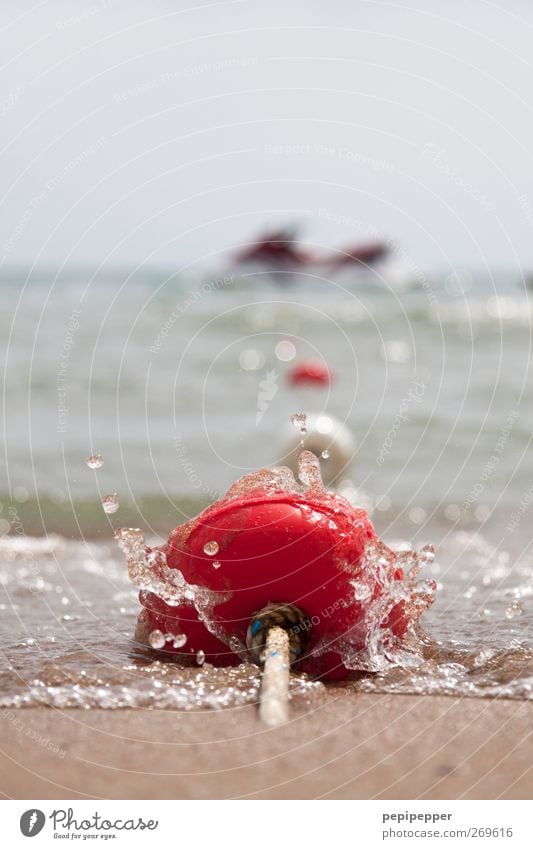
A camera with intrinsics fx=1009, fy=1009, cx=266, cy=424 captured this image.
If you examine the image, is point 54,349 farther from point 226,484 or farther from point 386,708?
point 386,708

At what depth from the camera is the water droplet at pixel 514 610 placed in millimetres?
2762

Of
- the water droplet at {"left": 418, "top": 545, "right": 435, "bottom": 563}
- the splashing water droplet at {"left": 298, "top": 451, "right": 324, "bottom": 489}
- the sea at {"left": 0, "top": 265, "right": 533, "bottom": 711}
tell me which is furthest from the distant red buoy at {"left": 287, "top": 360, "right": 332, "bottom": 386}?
the water droplet at {"left": 418, "top": 545, "right": 435, "bottom": 563}

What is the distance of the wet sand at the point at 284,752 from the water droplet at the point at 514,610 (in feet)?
2.57

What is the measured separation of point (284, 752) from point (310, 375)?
617cm

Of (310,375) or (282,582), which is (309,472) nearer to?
(282,582)

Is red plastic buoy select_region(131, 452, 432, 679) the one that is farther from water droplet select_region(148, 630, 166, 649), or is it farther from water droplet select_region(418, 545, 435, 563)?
water droplet select_region(418, 545, 435, 563)

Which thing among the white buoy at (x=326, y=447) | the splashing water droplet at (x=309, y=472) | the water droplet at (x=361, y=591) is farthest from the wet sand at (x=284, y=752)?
the white buoy at (x=326, y=447)

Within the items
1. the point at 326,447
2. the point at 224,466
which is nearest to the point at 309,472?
the point at 326,447

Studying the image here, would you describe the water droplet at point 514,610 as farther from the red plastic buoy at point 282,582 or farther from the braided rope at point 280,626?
the braided rope at point 280,626

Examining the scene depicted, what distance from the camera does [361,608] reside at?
200 centimetres

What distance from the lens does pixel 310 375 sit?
7.83 meters

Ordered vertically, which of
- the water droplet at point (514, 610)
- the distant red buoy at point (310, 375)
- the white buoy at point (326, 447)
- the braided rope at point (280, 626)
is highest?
the distant red buoy at point (310, 375)

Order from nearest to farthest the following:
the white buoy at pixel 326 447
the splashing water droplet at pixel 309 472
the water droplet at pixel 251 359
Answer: the splashing water droplet at pixel 309 472 < the white buoy at pixel 326 447 < the water droplet at pixel 251 359
